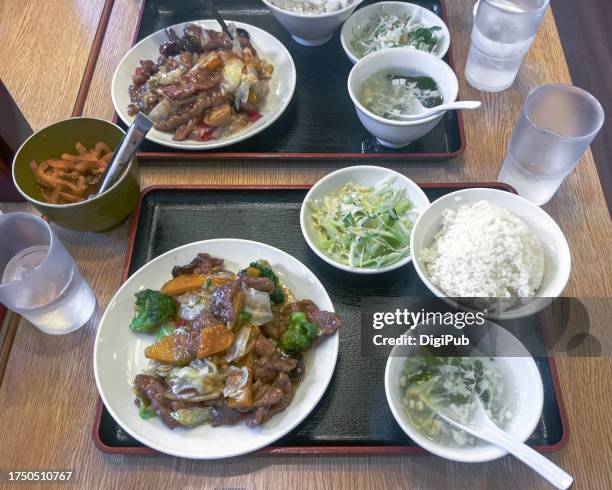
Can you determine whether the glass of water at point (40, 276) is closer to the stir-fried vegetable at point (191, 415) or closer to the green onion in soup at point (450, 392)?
the stir-fried vegetable at point (191, 415)

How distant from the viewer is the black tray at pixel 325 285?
1.48 meters

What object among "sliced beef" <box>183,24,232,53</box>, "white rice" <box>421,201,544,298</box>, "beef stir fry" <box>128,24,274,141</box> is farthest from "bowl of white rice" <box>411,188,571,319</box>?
"sliced beef" <box>183,24,232,53</box>

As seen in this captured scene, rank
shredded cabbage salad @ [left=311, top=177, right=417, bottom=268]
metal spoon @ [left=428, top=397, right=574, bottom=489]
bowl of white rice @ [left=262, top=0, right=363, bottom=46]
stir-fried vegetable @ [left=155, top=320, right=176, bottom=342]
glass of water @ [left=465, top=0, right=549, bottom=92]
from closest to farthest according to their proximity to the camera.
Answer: metal spoon @ [left=428, top=397, right=574, bottom=489]
stir-fried vegetable @ [left=155, top=320, right=176, bottom=342]
shredded cabbage salad @ [left=311, top=177, right=417, bottom=268]
glass of water @ [left=465, top=0, right=549, bottom=92]
bowl of white rice @ [left=262, top=0, right=363, bottom=46]

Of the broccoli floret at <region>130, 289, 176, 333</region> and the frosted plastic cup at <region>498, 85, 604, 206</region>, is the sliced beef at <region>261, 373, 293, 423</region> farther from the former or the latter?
the frosted plastic cup at <region>498, 85, 604, 206</region>

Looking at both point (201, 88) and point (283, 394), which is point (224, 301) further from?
point (201, 88)

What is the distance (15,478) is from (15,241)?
693 millimetres

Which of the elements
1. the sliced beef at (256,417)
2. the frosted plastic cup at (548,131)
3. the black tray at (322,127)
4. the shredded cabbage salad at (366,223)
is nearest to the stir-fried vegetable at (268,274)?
the shredded cabbage salad at (366,223)

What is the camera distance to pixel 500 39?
2.07 metres

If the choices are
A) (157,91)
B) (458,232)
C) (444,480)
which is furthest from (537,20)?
(444,480)

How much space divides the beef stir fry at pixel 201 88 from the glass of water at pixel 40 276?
0.67 meters

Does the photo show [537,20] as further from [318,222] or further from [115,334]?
[115,334]

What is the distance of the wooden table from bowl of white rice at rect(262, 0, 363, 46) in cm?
58

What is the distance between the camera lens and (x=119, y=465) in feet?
4.84

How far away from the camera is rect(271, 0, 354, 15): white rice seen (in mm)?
2246
